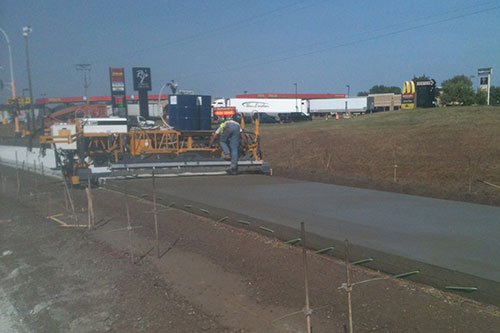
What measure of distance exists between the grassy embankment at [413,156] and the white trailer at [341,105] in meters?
39.7

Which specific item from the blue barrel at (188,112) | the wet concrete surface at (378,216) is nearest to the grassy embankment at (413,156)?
the wet concrete surface at (378,216)

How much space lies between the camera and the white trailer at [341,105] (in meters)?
67.8

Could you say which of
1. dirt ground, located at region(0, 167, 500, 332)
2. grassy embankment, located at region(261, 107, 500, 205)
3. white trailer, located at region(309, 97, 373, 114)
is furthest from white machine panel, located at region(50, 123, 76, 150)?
white trailer, located at region(309, 97, 373, 114)

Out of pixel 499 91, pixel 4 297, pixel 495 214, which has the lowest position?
pixel 4 297

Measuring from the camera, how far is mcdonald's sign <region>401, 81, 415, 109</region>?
39969 millimetres

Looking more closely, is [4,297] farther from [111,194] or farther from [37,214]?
[111,194]

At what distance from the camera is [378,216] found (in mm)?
8117

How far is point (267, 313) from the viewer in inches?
188

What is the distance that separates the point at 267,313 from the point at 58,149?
1331cm

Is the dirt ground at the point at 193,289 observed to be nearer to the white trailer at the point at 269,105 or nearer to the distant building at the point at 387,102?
the white trailer at the point at 269,105

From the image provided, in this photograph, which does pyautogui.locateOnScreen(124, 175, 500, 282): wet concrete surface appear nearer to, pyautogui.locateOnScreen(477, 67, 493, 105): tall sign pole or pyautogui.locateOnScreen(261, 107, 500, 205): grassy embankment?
pyautogui.locateOnScreen(261, 107, 500, 205): grassy embankment

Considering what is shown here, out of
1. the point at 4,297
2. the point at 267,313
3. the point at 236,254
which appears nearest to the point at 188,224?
the point at 236,254

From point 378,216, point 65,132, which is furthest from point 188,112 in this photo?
point 378,216

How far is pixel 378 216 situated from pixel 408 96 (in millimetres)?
35076
